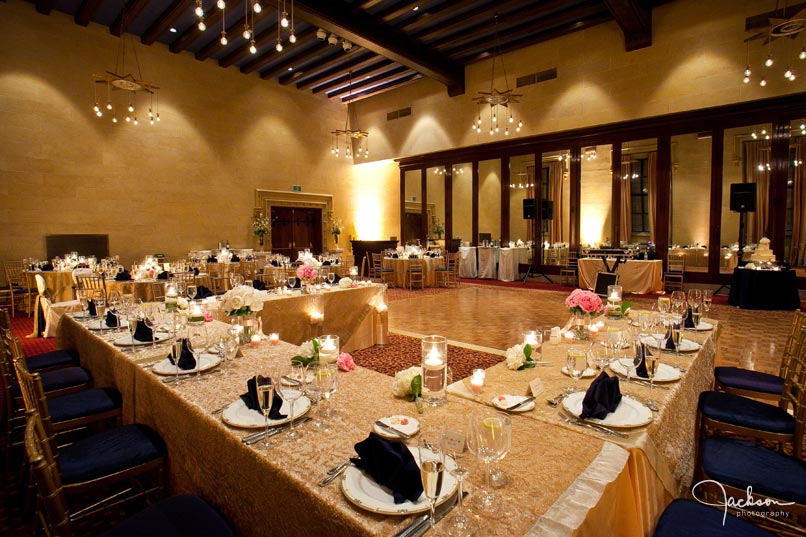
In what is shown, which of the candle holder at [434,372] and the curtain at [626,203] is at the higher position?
the curtain at [626,203]

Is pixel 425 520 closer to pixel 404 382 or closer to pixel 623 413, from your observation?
pixel 404 382

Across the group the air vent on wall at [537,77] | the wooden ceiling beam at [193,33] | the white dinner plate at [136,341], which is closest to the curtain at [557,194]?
the air vent on wall at [537,77]

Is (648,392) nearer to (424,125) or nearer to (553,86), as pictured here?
(553,86)

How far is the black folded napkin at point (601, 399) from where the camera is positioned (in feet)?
4.73

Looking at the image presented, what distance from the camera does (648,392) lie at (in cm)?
172

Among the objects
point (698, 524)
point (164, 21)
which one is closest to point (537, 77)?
point (164, 21)

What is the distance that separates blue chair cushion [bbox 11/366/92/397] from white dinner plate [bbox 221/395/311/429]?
1941mm

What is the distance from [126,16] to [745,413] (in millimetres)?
12160

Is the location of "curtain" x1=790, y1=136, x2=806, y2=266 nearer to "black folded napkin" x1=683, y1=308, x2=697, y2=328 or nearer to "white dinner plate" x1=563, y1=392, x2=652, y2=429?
"black folded napkin" x1=683, y1=308, x2=697, y2=328

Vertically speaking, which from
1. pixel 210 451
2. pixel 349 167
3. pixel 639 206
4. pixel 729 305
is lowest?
pixel 729 305

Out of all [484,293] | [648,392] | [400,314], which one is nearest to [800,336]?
[648,392]

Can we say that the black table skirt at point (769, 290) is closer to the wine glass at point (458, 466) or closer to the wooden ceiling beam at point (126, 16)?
the wine glass at point (458, 466)

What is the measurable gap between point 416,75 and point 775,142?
30.7ft

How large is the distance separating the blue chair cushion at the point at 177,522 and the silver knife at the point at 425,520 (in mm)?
734
